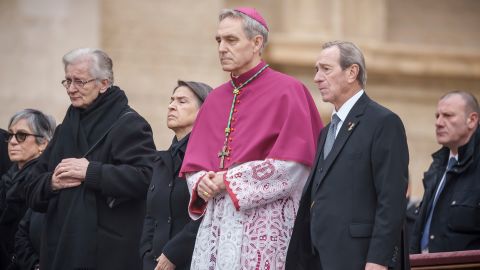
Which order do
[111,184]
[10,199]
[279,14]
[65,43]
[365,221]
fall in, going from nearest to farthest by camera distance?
[365,221] → [111,184] → [10,199] → [65,43] → [279,14]

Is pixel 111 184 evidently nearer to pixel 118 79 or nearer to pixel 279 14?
pixel 118 79

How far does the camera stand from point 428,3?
18.1m

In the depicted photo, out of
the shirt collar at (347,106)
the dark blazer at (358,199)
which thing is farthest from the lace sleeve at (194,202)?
the shirt collar at (347,106)

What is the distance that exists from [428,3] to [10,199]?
8.82 metres

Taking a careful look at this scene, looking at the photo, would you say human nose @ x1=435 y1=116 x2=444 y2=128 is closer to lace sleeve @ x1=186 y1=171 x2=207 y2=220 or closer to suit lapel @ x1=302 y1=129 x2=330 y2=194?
suit lapel @ x1=302 y1=129 x2=330 y2=194

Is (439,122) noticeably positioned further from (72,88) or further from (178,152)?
(72,88)

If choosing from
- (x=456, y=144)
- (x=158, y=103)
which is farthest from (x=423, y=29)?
(x=456, y=144)

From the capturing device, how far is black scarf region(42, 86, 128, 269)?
916cm

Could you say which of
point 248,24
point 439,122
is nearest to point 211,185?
point 248,24

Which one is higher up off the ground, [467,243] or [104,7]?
[104,7]

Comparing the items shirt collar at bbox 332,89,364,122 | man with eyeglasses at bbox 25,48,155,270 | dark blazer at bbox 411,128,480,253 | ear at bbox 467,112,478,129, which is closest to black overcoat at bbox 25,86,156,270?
man with eyeglasses at bbox 25,48,155,270

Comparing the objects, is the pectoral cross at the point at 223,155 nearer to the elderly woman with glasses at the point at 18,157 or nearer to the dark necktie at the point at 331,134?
the dark necktie at the point at 331,134

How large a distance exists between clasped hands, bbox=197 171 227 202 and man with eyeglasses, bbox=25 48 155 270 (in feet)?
3.34

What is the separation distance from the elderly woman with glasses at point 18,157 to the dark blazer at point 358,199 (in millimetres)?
3072
